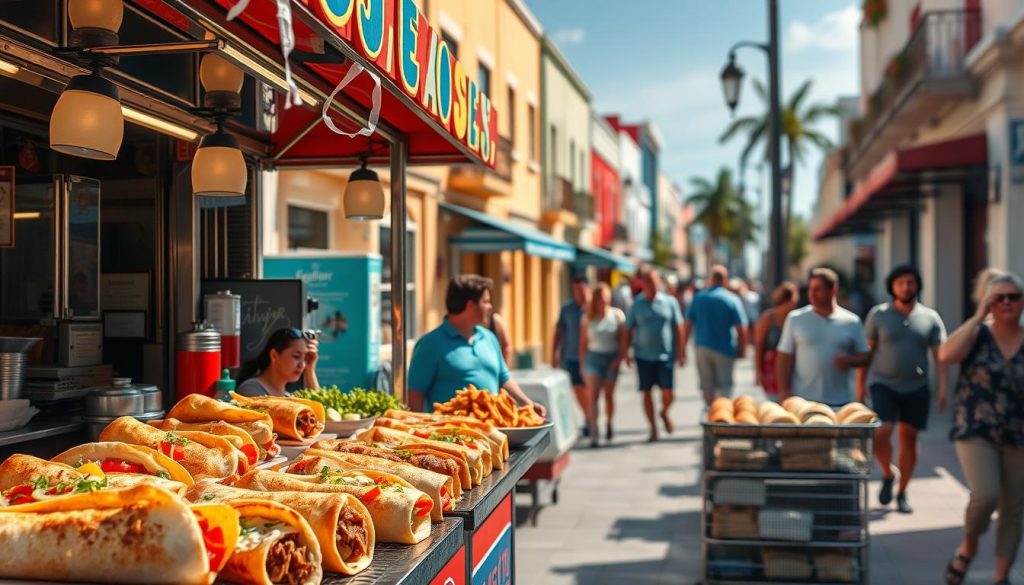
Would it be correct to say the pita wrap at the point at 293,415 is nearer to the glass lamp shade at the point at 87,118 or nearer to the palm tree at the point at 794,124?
the glass lamp shade at the point at 87,118

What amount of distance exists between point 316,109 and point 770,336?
6.11 metres

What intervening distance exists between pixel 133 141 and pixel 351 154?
4.14 feet

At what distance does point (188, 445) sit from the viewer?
3.10m

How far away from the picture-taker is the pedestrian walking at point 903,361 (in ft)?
25.5

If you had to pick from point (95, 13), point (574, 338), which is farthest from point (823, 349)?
point (95, 13)

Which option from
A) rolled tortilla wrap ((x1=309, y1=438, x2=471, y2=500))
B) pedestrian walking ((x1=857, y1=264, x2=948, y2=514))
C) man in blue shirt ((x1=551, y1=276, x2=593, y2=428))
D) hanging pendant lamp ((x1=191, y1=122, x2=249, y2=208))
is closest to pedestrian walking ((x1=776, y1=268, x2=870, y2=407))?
pedestrian walking ((x1=857, y1=264, x2=948, y2=514))

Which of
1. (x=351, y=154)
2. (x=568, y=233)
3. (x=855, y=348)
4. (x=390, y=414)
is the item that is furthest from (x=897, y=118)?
(x=390, y=414)

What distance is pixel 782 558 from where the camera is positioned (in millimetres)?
5465

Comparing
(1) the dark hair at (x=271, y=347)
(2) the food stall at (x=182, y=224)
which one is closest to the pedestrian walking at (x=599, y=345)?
(2) the food stall at (x=182, y=224)

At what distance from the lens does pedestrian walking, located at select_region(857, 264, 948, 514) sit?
7.78 m

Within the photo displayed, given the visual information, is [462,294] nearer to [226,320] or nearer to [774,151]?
[226,320]

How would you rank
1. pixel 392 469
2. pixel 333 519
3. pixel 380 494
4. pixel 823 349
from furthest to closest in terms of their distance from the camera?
pixel 823 349
pixel 392 469
pixel 380 494
pixel 333 519

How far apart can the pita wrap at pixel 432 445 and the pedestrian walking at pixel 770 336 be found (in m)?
6.21

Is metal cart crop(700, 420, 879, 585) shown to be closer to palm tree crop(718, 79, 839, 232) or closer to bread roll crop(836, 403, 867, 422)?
bread roll crop(836, 403, 867, 422)
